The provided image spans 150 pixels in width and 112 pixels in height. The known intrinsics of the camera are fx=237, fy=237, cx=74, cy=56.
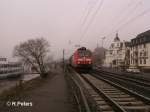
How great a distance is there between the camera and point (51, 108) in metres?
10.8

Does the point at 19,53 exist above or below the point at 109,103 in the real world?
above

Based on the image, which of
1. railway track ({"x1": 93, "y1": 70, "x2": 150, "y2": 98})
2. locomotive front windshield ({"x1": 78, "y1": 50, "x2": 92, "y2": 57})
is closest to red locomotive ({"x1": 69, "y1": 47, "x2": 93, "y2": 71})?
locomotive front windshield ({"x1": 78, "y1": 50, "x2": 92, "y2": 57})

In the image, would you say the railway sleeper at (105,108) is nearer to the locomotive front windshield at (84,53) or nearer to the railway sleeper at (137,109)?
the railway sleeper at (137,109)

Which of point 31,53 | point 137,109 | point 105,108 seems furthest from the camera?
point 31,53

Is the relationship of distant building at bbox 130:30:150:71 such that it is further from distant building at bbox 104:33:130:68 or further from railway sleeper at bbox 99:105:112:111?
railway sleeper at bbox 99:105:112:111

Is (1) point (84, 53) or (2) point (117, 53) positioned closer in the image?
(1) point (84, 53)

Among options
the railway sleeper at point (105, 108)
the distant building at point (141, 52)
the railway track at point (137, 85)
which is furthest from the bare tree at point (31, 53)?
the railway sleeper at point (105, 108)

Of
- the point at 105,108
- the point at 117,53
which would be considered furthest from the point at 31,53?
the point at 105,108

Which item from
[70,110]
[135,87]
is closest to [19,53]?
[135,87]

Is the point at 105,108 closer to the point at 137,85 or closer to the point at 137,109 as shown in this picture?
the point at 137,109

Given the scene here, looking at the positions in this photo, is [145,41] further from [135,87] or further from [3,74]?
[135,87]

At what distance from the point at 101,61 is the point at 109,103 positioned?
391ft

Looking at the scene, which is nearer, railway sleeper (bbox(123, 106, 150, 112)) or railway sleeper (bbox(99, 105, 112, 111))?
railway sleeper (bbox(123, 106, 150, 112))

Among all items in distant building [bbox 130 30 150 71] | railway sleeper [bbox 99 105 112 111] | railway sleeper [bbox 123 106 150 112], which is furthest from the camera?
distant building [bbox 130 30 150 71]
